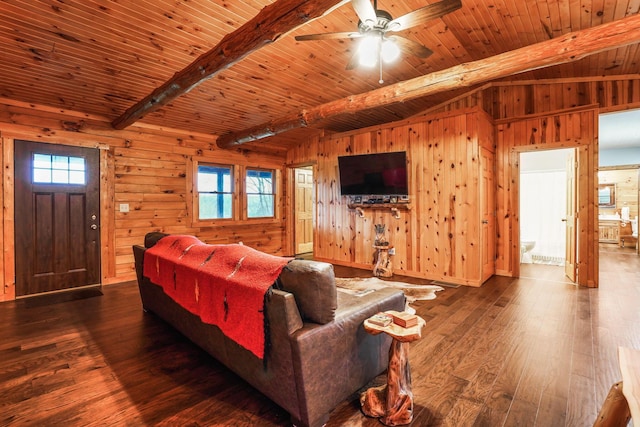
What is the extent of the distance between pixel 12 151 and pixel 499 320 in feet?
20.1

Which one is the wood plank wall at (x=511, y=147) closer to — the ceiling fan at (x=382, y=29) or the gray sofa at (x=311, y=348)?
the ceiling fan at (x=382, y=29)

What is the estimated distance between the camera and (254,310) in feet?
5.50

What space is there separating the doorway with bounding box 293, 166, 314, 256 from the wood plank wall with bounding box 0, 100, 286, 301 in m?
1.72

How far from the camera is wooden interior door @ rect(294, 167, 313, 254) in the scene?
23.8 ft

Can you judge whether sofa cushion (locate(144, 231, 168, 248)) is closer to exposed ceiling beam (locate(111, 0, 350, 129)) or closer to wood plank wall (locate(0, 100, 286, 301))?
exposed ceiling beam (locate(111, 0, 350, 129))

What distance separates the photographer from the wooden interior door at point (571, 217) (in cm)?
443

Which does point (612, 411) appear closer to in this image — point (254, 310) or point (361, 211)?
point (254, 310)

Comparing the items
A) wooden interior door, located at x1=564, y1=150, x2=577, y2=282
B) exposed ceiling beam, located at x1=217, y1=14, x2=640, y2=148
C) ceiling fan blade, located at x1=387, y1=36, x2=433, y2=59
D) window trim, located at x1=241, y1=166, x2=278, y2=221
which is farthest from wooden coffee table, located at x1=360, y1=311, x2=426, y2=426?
window trim, located at x1=241, y1=166, x2=278, y2=221

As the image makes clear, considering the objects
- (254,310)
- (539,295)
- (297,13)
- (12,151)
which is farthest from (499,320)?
(12,151)

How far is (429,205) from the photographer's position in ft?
15.7

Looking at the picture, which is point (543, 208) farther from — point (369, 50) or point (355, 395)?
point (355, 395)

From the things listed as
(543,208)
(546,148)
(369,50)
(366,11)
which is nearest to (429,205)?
(546,148)

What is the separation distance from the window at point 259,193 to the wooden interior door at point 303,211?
0.66 metres

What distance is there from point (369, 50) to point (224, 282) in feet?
7.35
